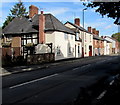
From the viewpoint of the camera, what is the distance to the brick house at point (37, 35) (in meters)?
32.2

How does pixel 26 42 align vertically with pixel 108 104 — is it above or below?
above

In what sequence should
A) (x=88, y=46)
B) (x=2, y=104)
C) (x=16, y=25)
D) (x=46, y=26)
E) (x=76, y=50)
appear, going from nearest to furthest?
(x=2, y=104) → (x=46, y=26) → (x=16, y=25) → (x=76, y=50) → (x=88, y=46)

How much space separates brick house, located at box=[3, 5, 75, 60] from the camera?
32.2 m

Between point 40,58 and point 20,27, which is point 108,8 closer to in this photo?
point 40,58

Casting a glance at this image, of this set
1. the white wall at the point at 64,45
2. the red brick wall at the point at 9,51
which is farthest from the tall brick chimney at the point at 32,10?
the red brick wall at the point at 9,51

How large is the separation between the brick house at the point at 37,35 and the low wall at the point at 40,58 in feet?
6.06

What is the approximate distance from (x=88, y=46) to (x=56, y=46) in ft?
75.4

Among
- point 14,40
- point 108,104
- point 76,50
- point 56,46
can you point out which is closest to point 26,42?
point 14,40

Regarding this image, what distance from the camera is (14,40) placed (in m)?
34.8

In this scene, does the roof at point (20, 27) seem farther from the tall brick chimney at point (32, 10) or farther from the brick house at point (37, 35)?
the tall brick chimney at point (32, 10)

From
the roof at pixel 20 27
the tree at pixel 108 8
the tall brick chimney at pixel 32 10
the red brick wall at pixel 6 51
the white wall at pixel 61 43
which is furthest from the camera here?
the tall brick chimney at pixel 32 10

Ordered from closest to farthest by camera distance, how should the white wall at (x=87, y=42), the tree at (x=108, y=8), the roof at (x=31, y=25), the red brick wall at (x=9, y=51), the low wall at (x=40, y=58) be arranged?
1. the tree at (x=108, y=8)
2. the red brick wall at (x=9, y=51)
3. the low wall at (x=40, y=58)
4. the roof at (x=31, y=25)
5. the white wall at (x=87, y=42)

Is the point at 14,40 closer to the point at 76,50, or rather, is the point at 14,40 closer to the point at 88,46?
the point at 76,50

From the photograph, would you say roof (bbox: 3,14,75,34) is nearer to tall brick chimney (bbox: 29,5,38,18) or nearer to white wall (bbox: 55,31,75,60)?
tall brick chimney (bbox: 29,5,38,18)
